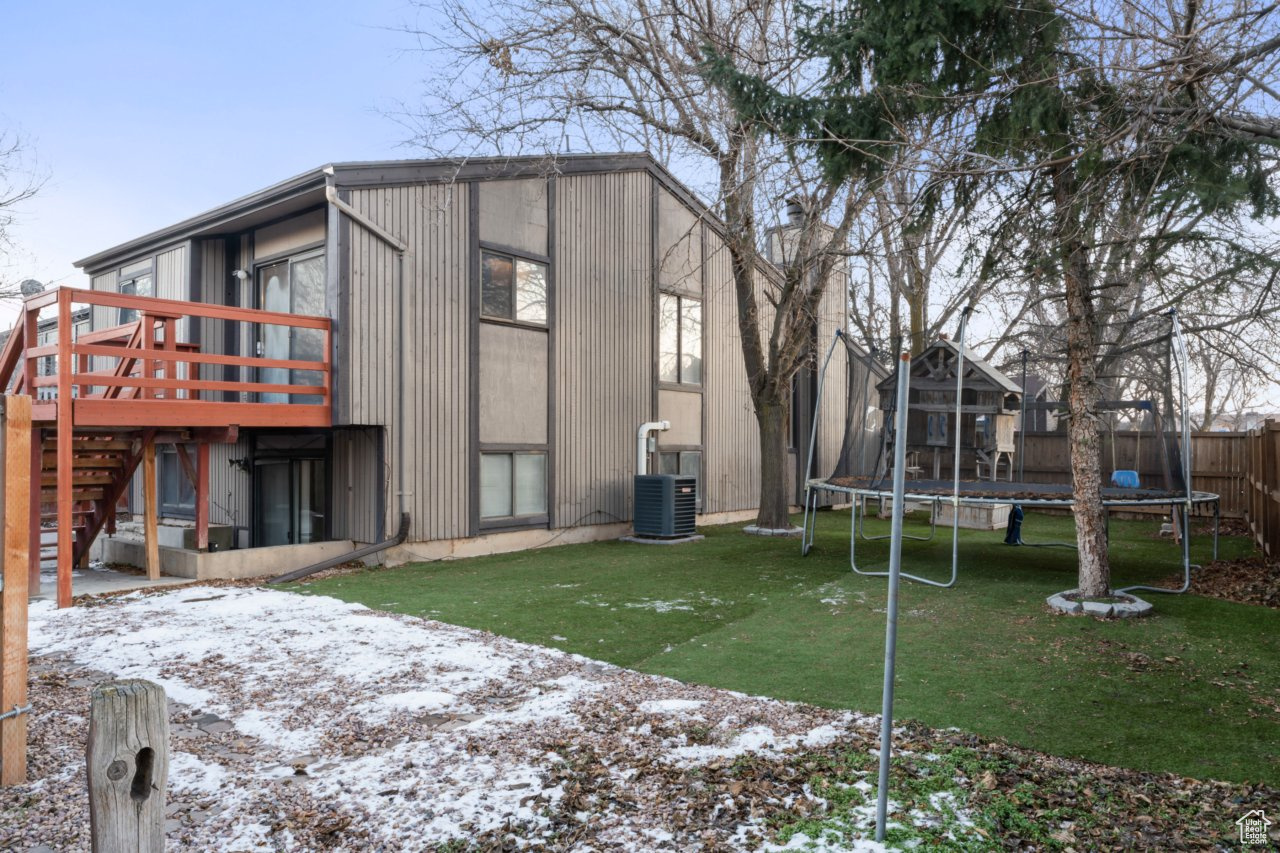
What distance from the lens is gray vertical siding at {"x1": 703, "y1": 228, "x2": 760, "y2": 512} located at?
47.4ft

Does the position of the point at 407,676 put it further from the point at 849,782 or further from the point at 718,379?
the point at 718,379

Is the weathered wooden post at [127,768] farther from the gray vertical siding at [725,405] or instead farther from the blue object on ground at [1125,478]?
the gray vertical siding at [725,405]

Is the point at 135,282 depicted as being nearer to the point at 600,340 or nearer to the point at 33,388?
the point at 33,388

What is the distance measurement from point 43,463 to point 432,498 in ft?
13.6

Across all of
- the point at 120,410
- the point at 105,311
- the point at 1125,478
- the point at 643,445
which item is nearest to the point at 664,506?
the point at 643,445

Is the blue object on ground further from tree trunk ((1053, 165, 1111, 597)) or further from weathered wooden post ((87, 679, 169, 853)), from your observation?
weathered wooden post ((87, 679, 169, 853))

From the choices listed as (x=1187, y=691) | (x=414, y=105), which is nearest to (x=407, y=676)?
(x=1187, y=691)

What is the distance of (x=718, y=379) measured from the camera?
14680mm

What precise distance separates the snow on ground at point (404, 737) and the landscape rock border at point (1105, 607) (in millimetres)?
3609

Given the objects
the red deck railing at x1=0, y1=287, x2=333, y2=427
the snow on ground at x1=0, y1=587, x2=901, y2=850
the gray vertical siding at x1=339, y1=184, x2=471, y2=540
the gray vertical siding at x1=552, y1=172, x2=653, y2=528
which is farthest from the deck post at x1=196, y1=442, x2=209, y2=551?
the gray vertical siding at x1=552, y1=172, x2=653, y2=528

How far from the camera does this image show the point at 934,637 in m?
6.03

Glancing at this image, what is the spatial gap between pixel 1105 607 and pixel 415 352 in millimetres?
7755

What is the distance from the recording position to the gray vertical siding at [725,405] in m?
14.4

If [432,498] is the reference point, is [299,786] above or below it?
below
